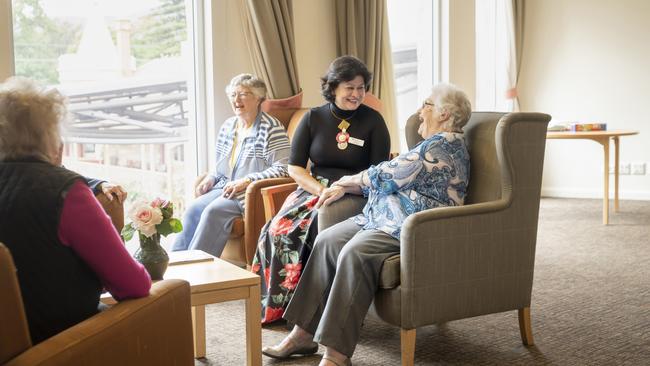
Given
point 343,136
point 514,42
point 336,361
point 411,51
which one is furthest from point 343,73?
point 514,42

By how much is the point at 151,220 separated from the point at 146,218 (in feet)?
0.06

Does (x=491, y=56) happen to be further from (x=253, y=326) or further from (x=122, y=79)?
(x=253, y=326)

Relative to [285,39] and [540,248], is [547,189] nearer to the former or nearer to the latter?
[540,248]

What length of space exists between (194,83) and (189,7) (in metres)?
0.51

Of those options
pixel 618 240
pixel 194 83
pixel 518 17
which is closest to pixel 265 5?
pixel 194 83

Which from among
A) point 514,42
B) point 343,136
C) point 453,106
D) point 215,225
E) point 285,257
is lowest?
point 285,257

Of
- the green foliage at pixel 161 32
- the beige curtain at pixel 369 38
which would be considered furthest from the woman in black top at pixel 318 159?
the beige curtain at pixel 369 38

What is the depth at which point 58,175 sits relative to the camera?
1848 mm

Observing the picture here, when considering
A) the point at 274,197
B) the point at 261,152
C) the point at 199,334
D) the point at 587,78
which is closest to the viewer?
the point at 199,334

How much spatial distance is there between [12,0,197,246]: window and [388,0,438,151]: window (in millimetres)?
2662

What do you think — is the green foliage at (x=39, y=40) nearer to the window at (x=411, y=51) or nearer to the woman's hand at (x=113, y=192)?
the woman's hand at (x=113, y=192)

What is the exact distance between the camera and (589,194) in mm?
8688

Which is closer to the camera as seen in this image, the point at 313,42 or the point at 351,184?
the point at 351,184

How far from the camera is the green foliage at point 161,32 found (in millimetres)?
5164
